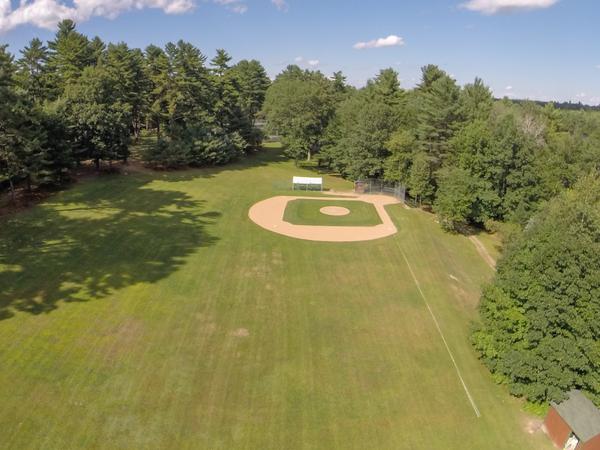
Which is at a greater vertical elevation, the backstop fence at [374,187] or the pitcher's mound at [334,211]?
the backstop fence at [374,187]

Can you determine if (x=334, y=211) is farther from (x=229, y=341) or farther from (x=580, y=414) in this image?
(x=580, y=414)

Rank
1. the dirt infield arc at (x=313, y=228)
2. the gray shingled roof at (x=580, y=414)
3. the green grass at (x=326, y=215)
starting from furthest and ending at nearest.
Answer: the green grass at (x=326, y=215) → the dirt infield arc at (x=313, y=228) → the gray shingled roof at (x=580, y=414)

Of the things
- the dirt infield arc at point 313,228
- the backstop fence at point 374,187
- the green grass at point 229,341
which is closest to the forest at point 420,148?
the backstop fence at point 374,187

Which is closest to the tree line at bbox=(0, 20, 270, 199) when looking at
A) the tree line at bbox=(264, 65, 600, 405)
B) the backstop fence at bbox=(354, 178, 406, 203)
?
the tree line at bbox=(264, 65, 600, 405)

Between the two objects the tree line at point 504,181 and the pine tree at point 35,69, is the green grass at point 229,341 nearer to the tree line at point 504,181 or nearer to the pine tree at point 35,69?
the tree line at point 504,181

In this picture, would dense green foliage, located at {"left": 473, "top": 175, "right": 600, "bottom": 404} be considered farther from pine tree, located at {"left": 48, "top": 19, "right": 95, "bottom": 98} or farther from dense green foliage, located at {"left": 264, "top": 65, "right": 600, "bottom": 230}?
pine tree, located at {"left": 48, "top": 19, "right": 95, "bottom": 98}

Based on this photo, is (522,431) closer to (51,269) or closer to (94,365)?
(94,365)
